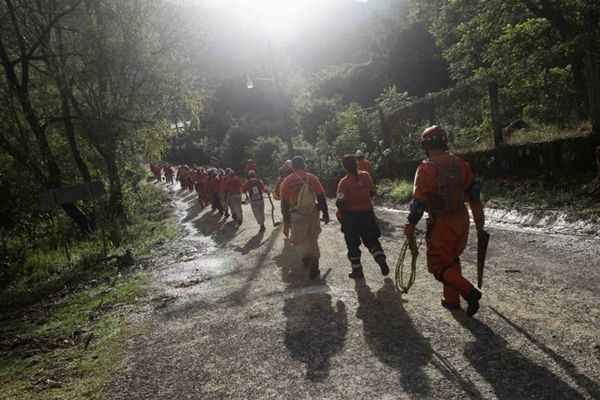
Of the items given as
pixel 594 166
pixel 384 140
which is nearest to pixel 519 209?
pixel 594 166

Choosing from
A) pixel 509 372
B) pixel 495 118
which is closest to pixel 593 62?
pixel 495 118

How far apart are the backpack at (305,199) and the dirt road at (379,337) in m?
1.05

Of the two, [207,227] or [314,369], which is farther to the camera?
[207,227]

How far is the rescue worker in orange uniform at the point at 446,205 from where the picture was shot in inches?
180

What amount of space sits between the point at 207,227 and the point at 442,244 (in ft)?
40.7

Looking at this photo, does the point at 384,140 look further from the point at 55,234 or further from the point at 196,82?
the point at 55,234

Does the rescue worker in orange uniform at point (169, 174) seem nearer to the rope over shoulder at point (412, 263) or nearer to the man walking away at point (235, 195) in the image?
the man walking away at point (235, 195)

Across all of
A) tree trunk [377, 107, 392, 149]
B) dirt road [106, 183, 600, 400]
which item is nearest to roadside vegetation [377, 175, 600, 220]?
dirt road [106, 183, 600, 400]

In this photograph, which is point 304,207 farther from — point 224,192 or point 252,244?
point 224,192

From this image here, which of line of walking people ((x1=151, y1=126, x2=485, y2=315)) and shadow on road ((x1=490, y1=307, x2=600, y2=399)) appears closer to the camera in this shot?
shadow on road ((x1=490, y1=307, x2=600, y2=399))

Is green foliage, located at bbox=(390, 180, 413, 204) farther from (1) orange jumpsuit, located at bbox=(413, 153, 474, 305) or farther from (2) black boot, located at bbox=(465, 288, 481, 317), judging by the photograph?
(2) black boot, located at bbox=(465, 288, 481, 317)

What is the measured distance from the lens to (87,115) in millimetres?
16328

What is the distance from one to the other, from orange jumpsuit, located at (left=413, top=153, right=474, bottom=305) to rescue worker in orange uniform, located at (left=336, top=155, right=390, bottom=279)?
1.90 m

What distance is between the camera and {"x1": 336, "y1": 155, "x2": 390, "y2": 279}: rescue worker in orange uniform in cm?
661
